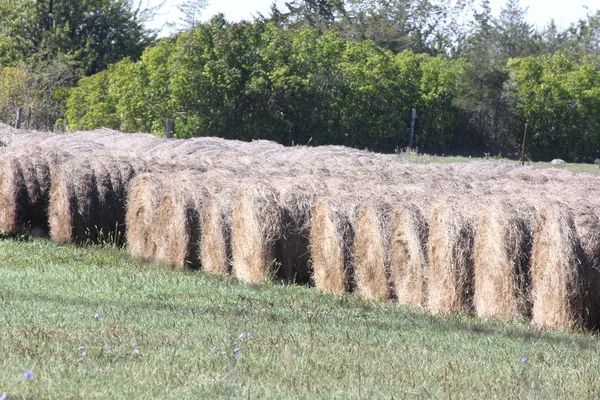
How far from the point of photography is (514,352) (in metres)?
7.31

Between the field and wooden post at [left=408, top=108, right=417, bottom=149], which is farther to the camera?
wooden post at [left=408, top=108, right=417, bottom=149]

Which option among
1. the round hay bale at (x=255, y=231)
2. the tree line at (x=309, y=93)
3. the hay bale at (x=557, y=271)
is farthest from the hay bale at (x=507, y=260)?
the tree line at (x=309, y=93)

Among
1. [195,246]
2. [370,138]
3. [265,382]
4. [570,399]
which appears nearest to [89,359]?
[265,382]

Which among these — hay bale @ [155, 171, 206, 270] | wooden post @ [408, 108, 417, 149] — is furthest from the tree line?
hay bale @ [155, 171, 206, 270]

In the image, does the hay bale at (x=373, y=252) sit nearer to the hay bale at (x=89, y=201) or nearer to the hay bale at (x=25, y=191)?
the hay bale at (x=89, y=201)

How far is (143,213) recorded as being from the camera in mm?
13164

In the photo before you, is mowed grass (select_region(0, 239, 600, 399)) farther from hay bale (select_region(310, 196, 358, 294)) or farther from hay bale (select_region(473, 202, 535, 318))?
hay bale (select_region(310, 196, 358, 294))

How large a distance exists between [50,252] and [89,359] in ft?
21.7

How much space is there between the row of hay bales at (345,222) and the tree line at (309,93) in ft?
73.1

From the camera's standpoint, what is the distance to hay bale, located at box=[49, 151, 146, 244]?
13.9 metres

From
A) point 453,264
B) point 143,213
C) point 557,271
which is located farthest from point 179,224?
point 557,271

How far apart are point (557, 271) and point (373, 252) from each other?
2.28 meters

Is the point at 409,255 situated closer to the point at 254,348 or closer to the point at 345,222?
the point at 345,222

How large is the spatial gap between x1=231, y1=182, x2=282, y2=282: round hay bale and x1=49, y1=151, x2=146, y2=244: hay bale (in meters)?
2.90
